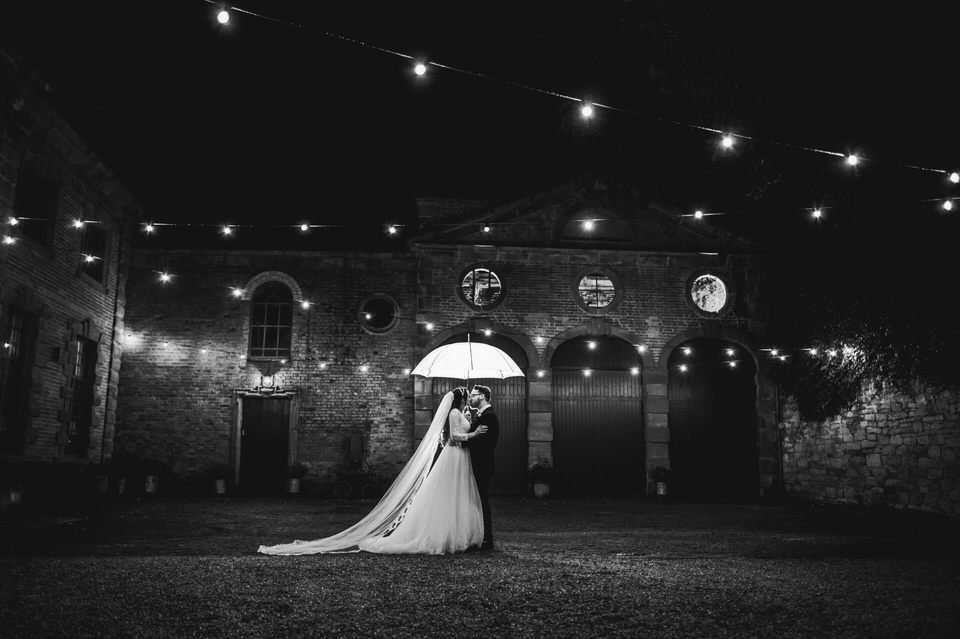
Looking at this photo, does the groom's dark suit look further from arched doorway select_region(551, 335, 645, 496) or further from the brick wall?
arched doorway select_region(551, 335, 645, 496)

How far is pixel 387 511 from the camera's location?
6.96m

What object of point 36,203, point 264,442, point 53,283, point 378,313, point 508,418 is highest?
point 36,203

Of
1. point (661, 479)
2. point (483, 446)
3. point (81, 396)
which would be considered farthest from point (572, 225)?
point (81, 396)

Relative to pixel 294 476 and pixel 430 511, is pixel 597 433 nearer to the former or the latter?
pixel 294 476

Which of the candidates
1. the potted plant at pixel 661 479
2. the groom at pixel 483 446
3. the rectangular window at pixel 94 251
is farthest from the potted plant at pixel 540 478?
the rectangular window at pixel 94 251

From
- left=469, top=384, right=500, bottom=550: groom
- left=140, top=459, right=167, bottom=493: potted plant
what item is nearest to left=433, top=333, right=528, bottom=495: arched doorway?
left=140, top=459, right=167, bottom=493: potted plant

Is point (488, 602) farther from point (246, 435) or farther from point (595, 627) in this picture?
point (246, 435)

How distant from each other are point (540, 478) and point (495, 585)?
10.8 metres

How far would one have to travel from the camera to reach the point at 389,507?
7000mm

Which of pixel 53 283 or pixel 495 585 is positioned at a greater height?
pixel 53 283

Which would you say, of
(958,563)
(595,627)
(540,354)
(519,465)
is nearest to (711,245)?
(540,354)

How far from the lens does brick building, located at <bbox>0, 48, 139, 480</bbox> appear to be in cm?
1109

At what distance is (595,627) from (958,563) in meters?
4.16

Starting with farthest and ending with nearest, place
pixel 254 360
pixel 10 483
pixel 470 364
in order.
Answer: pixel 254 360, pixel 10 483, pixel 470 364
